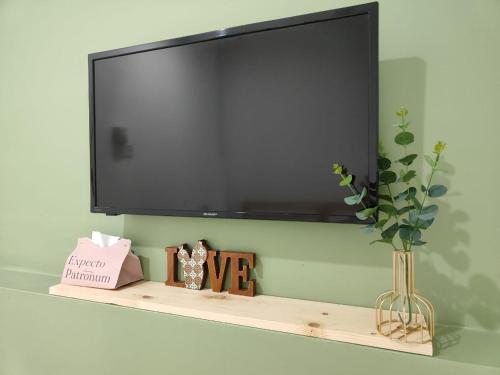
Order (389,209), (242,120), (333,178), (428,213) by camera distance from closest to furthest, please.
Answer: (428,213), (389,209), (333,178), (242,120)

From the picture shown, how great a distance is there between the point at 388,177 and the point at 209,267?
723 millimetres

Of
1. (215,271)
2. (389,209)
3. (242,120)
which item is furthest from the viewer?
(215,271)

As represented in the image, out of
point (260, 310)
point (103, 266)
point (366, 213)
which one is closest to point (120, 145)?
point (103, 266)

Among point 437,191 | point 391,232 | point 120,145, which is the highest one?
point 120,145

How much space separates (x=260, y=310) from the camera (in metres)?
1.25

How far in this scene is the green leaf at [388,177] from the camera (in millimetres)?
1149

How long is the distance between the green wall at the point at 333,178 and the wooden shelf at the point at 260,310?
0.09 m

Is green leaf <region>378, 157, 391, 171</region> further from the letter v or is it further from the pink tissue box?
the pink tissue box

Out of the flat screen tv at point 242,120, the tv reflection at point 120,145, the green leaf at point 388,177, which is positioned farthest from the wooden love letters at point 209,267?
the green leaf at point 388,177

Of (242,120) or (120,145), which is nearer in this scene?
(242,120)

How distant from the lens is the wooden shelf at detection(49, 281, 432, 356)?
42.1 inches

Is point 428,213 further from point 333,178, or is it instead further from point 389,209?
point 333,178

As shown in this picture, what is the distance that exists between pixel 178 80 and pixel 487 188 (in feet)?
3.55

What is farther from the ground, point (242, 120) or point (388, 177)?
point (242, 120)
